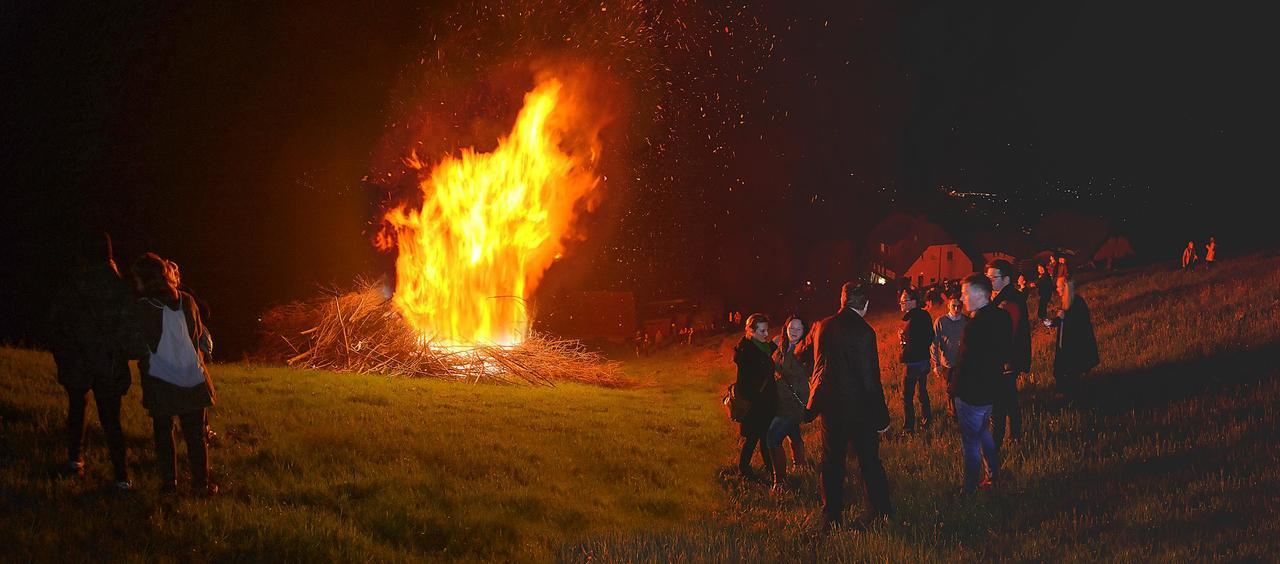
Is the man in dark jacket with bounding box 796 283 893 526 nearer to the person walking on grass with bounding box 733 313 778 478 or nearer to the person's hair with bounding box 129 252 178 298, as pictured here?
the person walking on grass with bounding box 733 313 778 478

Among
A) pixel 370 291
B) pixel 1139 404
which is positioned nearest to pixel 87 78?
pixel 370 291

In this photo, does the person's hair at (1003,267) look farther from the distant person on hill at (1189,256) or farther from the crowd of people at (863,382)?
the distant person on hill at (1189,256)

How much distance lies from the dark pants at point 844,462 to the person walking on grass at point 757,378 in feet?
4.63

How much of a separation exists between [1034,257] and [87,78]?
104 feet

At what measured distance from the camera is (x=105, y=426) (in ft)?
25.2

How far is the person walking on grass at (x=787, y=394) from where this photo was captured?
933 cm

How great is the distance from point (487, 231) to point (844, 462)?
16.4 meters

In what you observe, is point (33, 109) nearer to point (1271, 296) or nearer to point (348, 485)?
point (348, 485)

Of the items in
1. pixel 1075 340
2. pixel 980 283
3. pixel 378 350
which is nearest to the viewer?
pixel 980 283

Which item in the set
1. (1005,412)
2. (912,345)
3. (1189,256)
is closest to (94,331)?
(1005,412)

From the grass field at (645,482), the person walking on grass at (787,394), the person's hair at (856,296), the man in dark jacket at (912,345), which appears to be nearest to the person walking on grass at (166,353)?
the grass field at (645,482)

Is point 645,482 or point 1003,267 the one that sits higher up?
point 1003,267

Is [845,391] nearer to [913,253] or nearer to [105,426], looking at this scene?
[105,426]

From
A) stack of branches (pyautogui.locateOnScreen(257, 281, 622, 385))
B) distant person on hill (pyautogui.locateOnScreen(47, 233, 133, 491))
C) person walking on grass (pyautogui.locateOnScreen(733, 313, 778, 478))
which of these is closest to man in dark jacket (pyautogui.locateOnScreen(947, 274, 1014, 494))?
person walking on grass (pyautogui.locateOnScreen(733, 313, 778, 478))
